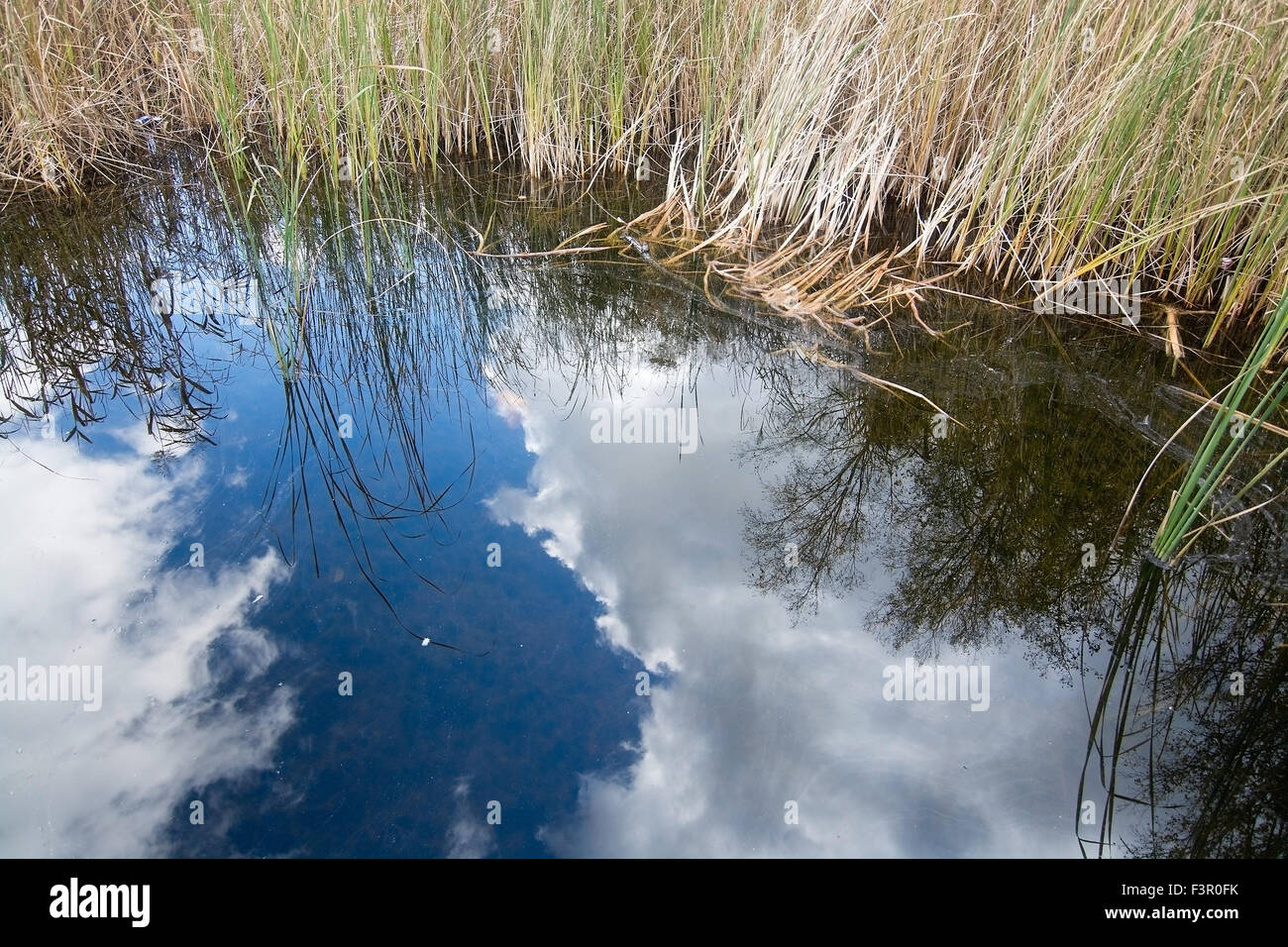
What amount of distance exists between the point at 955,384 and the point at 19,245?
4.32m

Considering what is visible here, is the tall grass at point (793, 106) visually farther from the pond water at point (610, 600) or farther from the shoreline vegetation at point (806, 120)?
the pond water at point (610, 600)

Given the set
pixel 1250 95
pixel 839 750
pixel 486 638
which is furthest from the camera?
pixel 1250 95

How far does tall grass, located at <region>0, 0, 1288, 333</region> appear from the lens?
3.22 m

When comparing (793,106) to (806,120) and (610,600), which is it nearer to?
(806,120)

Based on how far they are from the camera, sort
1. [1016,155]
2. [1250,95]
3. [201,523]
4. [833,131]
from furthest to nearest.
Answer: [833,131]
[1016,155]
[1250,95]
[201,523]

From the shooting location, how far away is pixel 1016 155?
11.8 feet

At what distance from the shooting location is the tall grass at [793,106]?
3223 mm

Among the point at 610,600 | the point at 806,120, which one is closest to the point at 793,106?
the point at 806,120

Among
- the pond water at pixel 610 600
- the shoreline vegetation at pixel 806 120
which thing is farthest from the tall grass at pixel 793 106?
the pond water at pixel 610 600

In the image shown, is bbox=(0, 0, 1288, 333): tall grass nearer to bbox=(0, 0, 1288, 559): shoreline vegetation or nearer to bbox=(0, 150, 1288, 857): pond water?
bbox=(0, 0, 1288, 559): shoreline vegetation

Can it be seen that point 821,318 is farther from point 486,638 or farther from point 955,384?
point 486,638

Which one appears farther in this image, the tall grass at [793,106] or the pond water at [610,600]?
the tall grass at [793,106]

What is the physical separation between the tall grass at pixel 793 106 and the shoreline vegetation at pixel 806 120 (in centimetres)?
2

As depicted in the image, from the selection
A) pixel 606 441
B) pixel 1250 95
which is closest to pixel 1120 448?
pixel 1250 95
